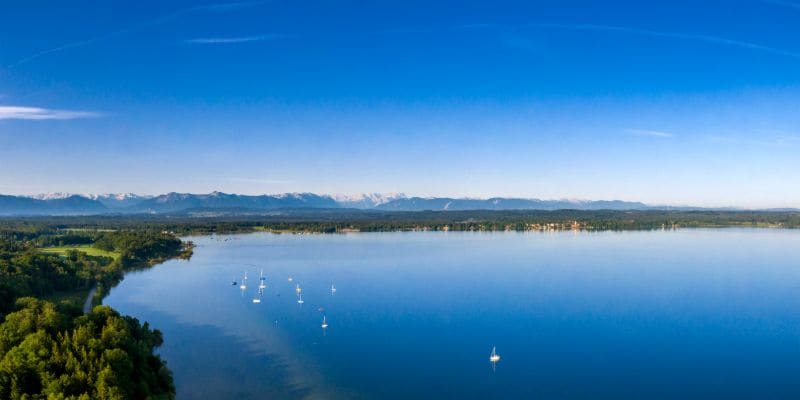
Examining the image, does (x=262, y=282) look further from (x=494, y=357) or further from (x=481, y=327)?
(x=494, y=357)

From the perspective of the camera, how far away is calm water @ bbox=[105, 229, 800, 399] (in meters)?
17.7

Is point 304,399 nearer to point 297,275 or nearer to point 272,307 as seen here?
point 272,307

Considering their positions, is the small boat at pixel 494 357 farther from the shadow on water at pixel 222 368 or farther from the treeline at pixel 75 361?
the treeline at pixel 75 361

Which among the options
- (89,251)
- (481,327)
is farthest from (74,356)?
(89,251)

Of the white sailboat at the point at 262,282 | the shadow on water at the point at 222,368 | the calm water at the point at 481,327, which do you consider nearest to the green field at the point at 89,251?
the calm water at the point at 481,327

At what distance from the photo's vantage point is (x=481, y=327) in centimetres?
2477

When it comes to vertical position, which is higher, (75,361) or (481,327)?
(75,361)

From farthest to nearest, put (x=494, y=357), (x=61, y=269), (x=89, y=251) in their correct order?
1. (x=89, y=251)
2. (x=61, y=269)
3. (x=494, y=357)

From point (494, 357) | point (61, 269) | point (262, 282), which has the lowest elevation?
point (494, 357)

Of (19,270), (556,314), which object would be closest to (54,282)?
(19,270)

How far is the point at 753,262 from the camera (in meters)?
45.5

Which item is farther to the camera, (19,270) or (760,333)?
(19,270)

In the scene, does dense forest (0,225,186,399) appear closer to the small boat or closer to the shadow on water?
the shadow on water

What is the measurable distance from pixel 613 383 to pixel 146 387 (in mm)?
13846
